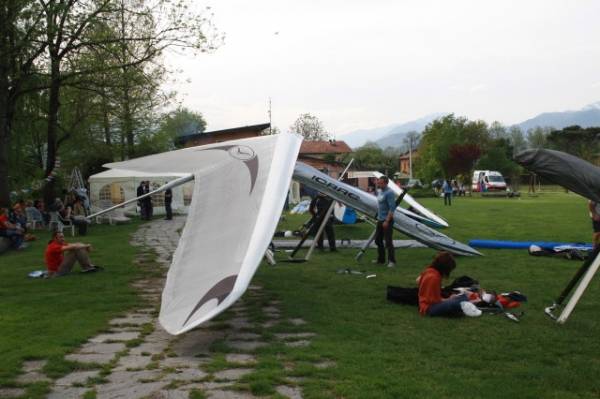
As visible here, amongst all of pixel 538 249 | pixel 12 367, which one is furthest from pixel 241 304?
pixel 538 249

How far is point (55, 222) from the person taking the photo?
807 inches

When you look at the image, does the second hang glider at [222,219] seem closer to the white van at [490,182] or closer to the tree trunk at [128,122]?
the tree trunk at [128,122]

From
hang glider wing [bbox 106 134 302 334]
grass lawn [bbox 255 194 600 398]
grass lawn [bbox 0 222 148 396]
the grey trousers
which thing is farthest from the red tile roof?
hang glider wing [bbox 106 134 302 334]

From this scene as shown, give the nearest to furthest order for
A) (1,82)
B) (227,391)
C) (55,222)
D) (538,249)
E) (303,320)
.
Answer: (227,391), (303,320), (538,249), (1,82), (55,222)

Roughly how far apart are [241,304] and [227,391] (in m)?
3.69

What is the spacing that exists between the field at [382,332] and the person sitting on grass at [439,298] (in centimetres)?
19

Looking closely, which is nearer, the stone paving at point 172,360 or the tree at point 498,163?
the stone paving at point 172,360

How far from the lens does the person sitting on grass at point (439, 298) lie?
732cm

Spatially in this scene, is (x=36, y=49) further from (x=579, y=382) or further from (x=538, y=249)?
(x=579, y=382)

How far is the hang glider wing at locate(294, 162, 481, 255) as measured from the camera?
12.1 metres

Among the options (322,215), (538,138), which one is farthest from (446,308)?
(538,138)

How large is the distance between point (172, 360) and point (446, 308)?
145 inches

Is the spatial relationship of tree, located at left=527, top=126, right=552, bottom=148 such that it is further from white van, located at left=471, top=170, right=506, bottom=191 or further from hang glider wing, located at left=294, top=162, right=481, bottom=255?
hang glider wing, located at left=294, top=162, right=481, bottom=255

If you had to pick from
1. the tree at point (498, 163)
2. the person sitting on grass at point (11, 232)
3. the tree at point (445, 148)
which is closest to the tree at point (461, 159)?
the tree at point (445, 148)
